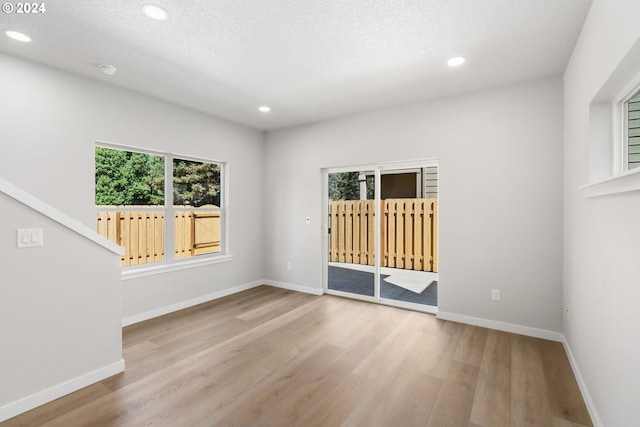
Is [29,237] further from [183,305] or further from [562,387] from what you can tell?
[562,387]

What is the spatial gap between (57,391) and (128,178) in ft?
7.78

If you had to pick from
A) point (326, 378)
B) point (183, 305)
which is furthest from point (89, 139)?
point (326, 378)

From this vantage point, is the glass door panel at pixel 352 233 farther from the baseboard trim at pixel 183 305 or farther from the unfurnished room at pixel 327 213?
the baseboard trim at pixel 183 305

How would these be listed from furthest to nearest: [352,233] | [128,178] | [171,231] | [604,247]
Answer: [352,233], [171,231], [128,178], [604,247]

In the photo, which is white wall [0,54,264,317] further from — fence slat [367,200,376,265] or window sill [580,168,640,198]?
window sill [580,168,640,198]

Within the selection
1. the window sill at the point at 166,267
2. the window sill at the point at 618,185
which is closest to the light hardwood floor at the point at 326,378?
the window sill at the point at 166,267

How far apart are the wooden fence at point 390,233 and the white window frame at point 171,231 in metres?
1.75

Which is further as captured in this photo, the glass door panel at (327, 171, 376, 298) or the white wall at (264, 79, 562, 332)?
the glass door panel at (327, 171, 376, 298)

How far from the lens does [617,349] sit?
1589 mm

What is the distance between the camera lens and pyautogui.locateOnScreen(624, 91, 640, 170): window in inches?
72.2

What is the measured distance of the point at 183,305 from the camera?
412 cm

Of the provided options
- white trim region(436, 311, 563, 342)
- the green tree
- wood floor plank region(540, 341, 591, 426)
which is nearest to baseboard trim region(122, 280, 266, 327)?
the green tree

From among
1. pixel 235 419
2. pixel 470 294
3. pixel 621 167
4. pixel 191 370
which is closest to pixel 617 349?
pixel 621 167

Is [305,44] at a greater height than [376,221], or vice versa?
[305,44]
